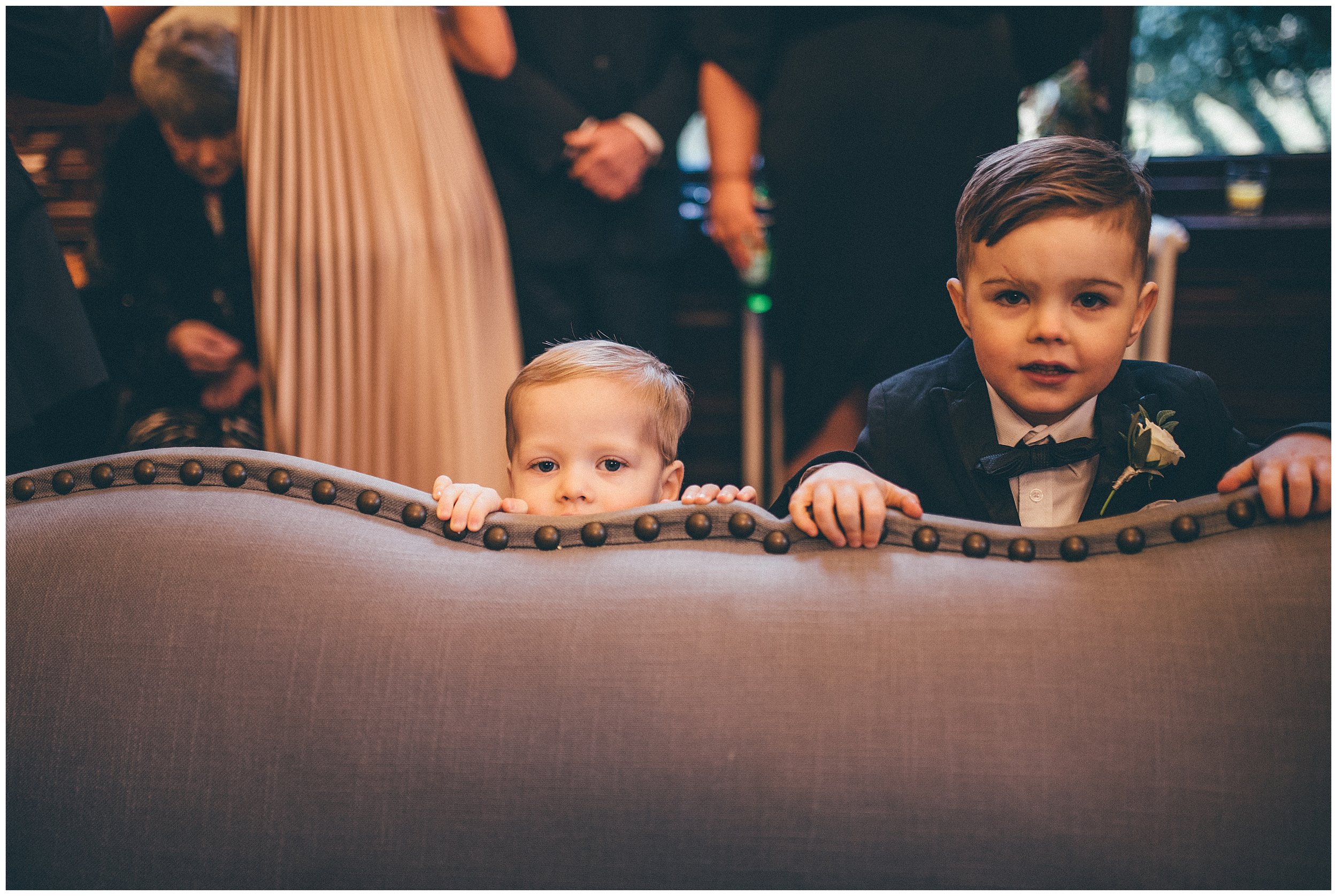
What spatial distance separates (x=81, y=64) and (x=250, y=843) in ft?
3.78

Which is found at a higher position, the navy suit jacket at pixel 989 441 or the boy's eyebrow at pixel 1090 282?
the boy's eyebrow at pixel 1090 282

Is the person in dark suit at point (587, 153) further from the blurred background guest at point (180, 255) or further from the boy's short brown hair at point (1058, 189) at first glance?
the boy's short brown hair at point (1058, 189)

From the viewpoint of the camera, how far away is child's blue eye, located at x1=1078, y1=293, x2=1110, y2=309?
0.81 meters

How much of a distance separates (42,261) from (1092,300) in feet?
4.01

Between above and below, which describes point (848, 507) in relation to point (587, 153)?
below

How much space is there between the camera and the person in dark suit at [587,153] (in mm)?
1897

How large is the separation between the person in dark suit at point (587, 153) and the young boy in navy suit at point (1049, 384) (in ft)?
3.79

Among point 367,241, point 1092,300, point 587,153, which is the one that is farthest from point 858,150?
point 1092,300

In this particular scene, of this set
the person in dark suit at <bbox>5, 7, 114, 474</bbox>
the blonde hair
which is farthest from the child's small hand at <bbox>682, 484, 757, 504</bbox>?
the person in dark suit at <bbox>5, 7, 114, 474</bbox>

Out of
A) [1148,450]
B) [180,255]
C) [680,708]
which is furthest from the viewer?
[180,255]

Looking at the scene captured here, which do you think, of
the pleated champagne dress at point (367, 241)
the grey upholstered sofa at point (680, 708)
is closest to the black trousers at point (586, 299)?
the pleated champagne dress at point (367, 241)

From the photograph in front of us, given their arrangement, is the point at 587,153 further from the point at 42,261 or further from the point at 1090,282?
the point at 1090,282

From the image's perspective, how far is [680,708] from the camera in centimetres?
57

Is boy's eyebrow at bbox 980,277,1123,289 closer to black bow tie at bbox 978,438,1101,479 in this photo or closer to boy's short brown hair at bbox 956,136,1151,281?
boy's short brown hair at bbox 956,136,1151,281
